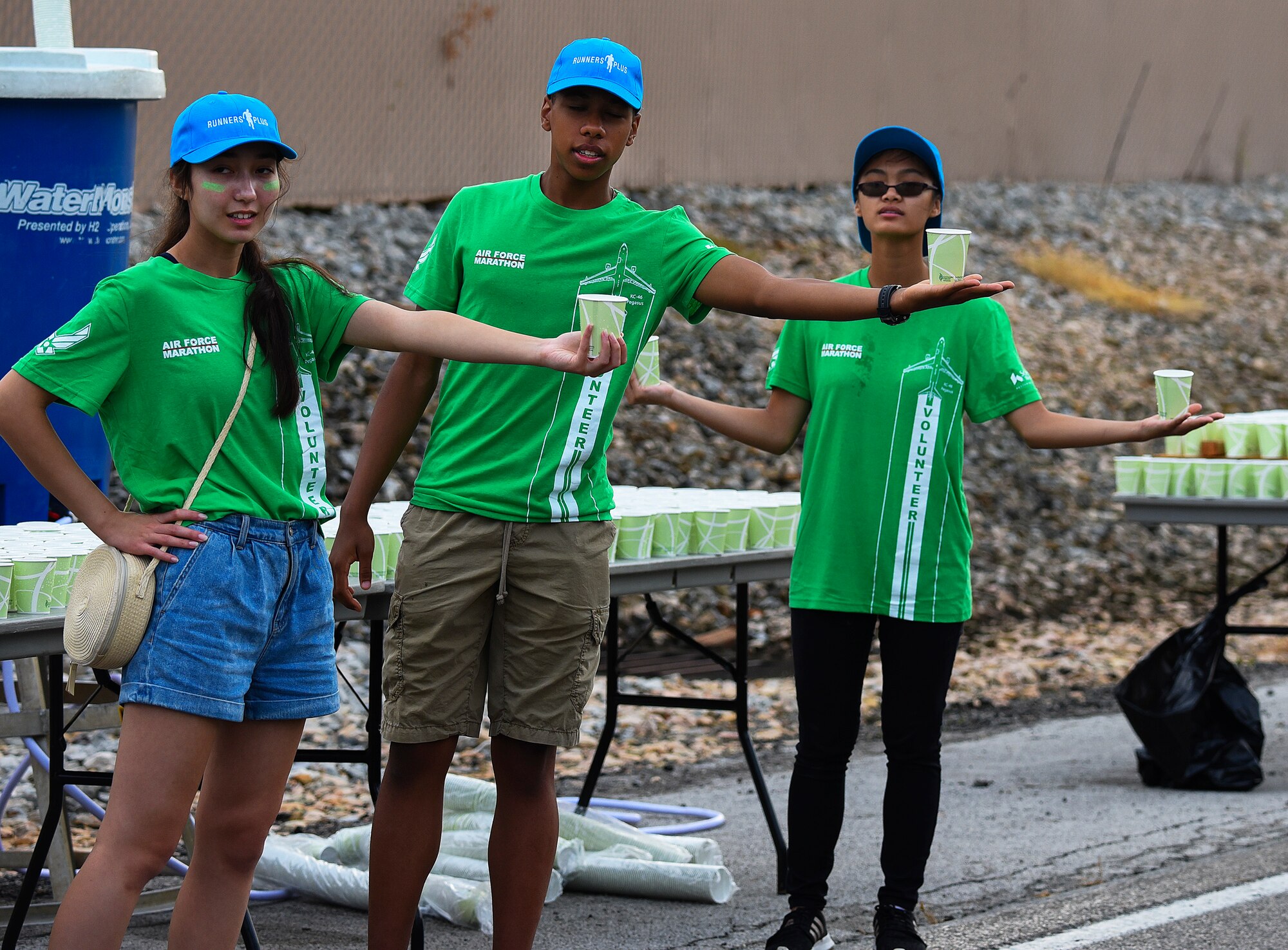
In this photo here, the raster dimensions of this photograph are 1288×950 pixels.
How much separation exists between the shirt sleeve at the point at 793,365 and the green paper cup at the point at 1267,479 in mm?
2861

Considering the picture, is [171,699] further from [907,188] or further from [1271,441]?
[1271,441]

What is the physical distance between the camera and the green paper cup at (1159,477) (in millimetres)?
6832

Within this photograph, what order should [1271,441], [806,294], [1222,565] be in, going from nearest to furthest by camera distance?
[806,294] → [1271,441] → [1222,565]

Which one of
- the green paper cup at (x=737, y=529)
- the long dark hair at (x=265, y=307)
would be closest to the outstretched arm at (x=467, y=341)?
the long dark hair at (x=265, y=307)

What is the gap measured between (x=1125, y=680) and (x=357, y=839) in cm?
332

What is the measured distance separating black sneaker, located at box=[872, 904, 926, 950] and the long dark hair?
6.90 feet

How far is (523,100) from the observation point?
15461 mm

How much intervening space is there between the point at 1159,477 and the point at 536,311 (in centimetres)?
388

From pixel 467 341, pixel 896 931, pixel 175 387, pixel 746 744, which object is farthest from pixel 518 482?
pixel 746 744

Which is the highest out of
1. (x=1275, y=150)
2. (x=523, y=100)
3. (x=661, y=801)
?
(x=1275, y=150)

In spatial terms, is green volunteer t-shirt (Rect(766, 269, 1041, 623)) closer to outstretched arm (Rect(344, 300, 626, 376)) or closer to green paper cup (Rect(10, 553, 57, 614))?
outstretched arm (Rect(344, 300, 626, 376))

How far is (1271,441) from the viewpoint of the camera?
6836mm

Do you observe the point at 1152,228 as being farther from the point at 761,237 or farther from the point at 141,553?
the point at 141,553

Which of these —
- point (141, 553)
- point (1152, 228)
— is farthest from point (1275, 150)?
point (141, 553)
